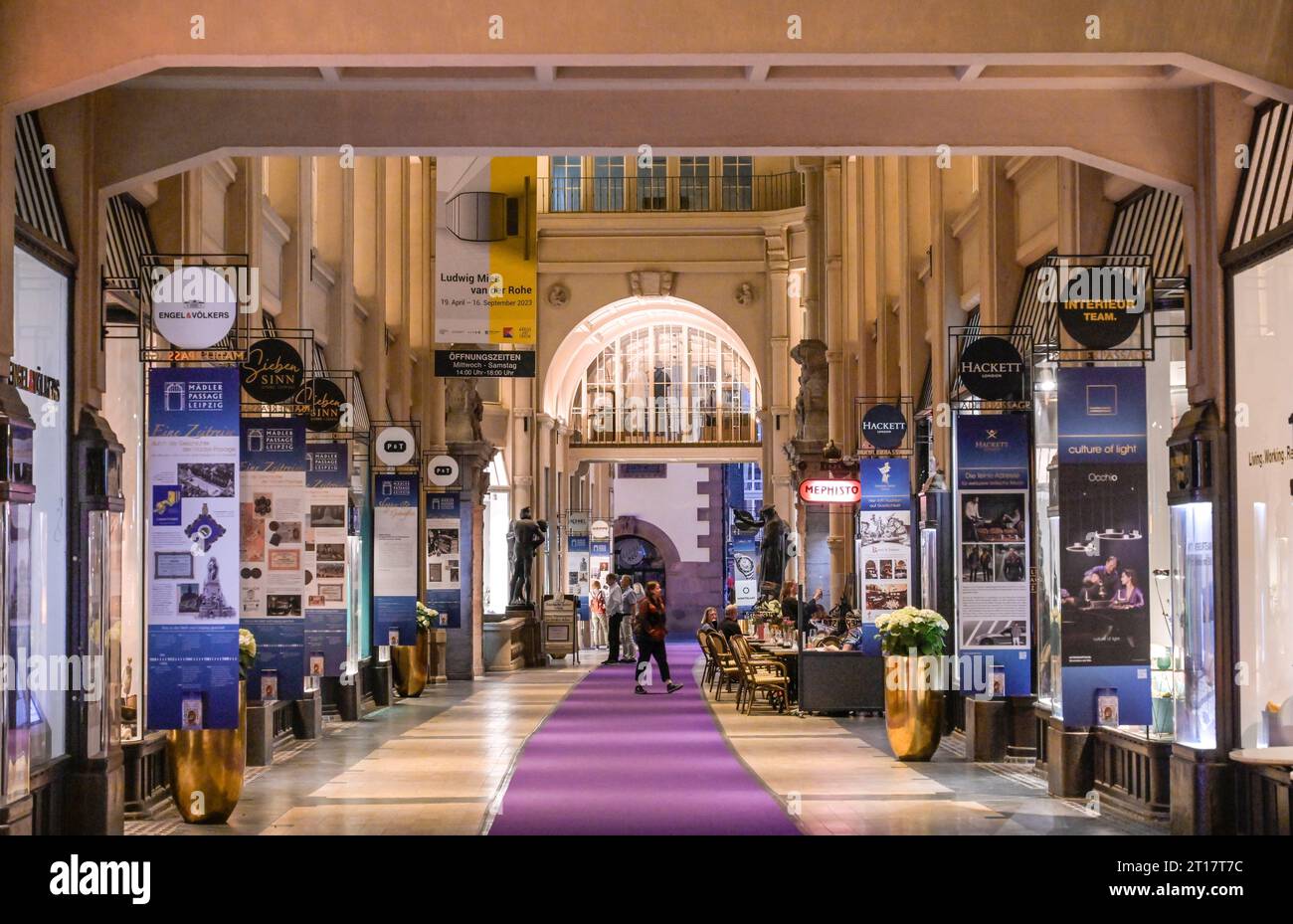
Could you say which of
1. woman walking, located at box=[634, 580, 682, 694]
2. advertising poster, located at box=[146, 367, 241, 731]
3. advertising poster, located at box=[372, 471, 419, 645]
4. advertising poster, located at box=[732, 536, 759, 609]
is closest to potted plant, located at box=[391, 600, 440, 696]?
advertising poster, located at box=[372, 471, 419, 645]

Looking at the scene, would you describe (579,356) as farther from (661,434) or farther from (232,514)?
(232,514)

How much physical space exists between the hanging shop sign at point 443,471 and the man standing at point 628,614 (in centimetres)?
691

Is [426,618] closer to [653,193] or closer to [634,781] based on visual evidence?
[634,781]

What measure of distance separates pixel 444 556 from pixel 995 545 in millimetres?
12666

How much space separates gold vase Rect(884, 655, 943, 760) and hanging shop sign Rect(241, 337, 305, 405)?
17.7ft

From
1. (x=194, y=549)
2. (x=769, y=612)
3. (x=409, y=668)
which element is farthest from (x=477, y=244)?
(x=769, y=612)

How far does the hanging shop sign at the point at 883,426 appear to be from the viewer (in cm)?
1870

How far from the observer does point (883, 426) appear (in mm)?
18734

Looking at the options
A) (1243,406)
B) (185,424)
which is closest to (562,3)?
(185,424)

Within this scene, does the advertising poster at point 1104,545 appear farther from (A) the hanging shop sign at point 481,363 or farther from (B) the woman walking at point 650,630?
(B) the woman walking at point 650,630

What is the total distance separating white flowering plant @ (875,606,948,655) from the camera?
48.5 ft

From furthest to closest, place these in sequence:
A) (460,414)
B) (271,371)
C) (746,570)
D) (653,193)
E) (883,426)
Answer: (746,570), (653,193), (460,414), (883,426), (271,371)

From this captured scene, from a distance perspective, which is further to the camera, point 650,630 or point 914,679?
point 650,630

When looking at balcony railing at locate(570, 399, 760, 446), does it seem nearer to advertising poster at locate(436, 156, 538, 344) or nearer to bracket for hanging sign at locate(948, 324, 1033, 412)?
advertising poster at locate(436, 156, 538, 344)
